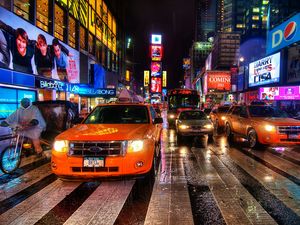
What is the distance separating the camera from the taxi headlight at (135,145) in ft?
17.9

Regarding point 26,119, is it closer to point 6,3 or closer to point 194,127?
point 194,127

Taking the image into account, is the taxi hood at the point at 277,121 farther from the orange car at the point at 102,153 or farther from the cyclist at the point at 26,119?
the cyclist at the point at 26,119

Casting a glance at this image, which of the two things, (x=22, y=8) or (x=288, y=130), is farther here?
(x=22, y=8)

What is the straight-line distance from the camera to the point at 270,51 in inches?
1505

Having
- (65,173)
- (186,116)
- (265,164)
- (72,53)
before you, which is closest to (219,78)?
(72,53)

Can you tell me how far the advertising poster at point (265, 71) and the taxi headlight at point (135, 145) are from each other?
33005 mm

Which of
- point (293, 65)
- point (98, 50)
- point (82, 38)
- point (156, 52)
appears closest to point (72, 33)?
point (82, 38)

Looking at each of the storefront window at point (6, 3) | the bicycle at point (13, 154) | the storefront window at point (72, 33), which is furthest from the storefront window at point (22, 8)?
the bicycle at point (13, 154)

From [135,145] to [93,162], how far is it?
905 millimetres

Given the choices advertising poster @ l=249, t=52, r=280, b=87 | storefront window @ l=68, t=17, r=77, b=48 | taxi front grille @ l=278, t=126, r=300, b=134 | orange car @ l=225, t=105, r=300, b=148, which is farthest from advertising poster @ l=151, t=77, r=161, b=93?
taxi front grille @ l=278, t=126, r=300, b=134

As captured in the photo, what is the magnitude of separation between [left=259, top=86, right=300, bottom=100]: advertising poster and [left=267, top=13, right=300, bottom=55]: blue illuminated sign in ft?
18.0

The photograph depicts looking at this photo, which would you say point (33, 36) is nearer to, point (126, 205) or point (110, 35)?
point (126, 205)

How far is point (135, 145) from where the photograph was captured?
550cm

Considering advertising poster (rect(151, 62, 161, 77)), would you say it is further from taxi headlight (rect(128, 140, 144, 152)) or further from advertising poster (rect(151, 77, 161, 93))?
taxi headlight (rect(128, 140, 144, 152))
